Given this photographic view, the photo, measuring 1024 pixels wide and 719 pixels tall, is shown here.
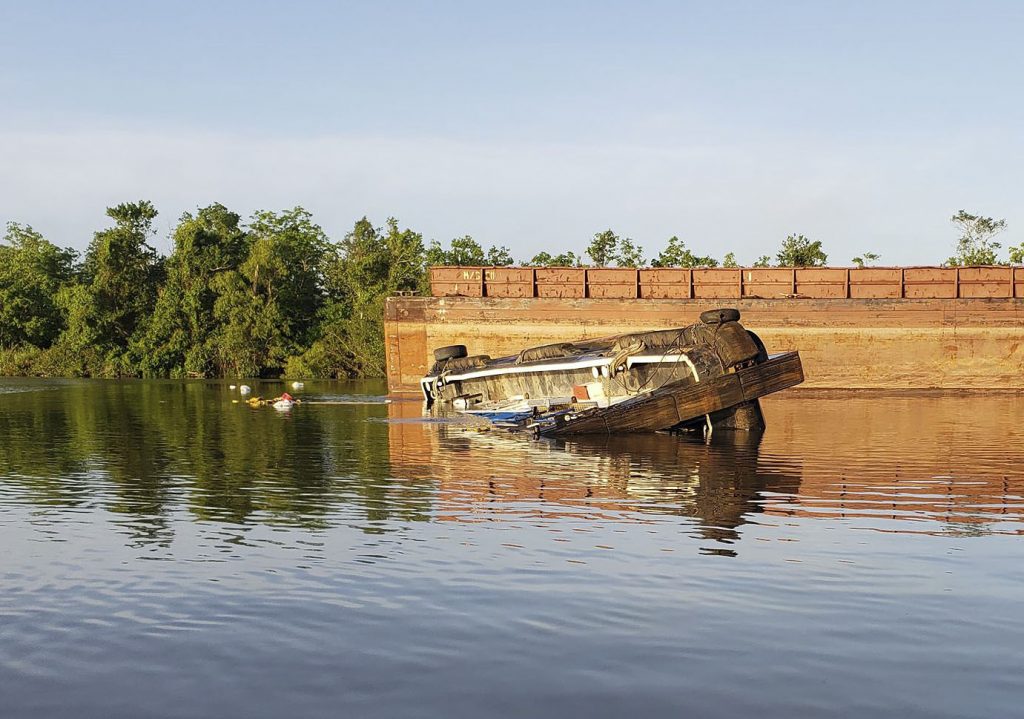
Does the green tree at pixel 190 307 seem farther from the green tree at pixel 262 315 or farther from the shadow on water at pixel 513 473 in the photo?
the shadow on water at pixel 513 473

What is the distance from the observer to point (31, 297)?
10856cm

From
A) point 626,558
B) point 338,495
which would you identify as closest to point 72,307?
point 338,495

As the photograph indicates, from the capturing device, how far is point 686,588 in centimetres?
1151

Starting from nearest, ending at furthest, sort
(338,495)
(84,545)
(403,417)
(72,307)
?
(84,545)
(338,495)
(403,417)
(72,307)

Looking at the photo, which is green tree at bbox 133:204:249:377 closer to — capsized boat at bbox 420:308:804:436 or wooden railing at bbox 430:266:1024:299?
wooden railing at bbox 430:266:1024:299

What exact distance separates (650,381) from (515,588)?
873 inches

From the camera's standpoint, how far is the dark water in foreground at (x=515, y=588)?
8.34 metres

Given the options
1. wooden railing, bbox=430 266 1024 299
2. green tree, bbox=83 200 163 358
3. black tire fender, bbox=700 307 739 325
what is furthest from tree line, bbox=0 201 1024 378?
black tire fender, bbox=700 307 739 325

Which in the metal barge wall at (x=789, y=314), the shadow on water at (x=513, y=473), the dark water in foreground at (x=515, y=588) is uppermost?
the metal barge wall at (x=789, y=314)

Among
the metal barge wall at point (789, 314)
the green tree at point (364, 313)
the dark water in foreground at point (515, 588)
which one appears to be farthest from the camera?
the green tree at point (364, 313)

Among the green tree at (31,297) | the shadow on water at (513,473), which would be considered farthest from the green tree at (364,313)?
the shadow on water at (513,473)

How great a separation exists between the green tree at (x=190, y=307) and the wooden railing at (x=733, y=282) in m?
48.8

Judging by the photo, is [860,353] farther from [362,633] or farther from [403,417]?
[362,633]

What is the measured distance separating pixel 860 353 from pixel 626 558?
139 feet
